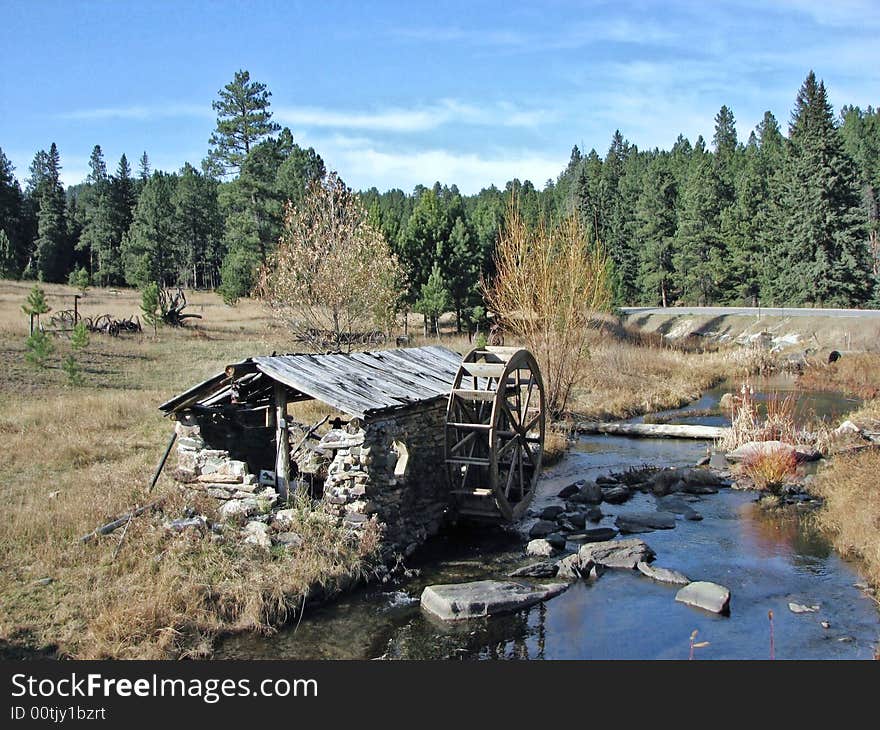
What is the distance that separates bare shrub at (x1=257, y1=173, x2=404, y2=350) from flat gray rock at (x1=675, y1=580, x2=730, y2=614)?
47.1ft

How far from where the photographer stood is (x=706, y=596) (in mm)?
10852

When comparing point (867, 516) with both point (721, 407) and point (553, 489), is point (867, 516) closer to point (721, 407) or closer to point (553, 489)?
point (553, 489)

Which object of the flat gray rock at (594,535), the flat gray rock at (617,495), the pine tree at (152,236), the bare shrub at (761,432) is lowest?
the flat gray rock at (594,535)

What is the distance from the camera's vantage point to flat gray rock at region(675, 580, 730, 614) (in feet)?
35.1

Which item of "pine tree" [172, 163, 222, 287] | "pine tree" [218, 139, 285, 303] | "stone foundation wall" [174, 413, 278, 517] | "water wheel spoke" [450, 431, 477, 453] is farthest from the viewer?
"pine tree" [172, 163, 222, 287]

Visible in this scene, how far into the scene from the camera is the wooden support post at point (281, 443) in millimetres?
12711

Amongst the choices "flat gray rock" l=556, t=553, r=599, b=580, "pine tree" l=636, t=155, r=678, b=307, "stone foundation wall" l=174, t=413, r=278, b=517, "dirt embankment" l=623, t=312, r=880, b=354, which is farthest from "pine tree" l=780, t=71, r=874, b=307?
"stone foundation wall" l=174, t=413, r=278, b=517

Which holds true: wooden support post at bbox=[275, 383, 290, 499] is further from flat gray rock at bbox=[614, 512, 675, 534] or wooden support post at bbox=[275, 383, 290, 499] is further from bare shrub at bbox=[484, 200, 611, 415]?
bare shrub at bbox=[484, 200, 611, 415]

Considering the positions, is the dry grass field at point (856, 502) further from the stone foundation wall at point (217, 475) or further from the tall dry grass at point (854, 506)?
the stone foundation wall at point (217, 475)

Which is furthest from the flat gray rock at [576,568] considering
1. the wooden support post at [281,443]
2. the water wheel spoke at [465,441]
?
the wooden support post at [281,443]

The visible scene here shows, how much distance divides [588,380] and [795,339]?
14.5m

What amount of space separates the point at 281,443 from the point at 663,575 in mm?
6305

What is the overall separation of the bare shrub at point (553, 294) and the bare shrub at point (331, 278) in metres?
4.12

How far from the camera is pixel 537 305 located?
24.5m
